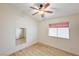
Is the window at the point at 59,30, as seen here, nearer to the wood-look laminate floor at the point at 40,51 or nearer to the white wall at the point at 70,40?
the white wall at the point at 70,40

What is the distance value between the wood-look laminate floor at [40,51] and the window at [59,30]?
215 mm

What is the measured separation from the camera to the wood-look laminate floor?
1332mm

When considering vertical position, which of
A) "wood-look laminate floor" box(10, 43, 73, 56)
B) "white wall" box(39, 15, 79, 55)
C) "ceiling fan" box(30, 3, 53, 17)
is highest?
"ceiling fan" box(30, 3, 53, 17)

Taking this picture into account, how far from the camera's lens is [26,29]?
144 cm

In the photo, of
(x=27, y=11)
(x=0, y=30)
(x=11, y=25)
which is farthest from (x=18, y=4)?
(x=0, y=30)

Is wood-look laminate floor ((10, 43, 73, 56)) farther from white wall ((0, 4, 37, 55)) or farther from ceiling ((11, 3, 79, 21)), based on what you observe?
ceiling ((11, 3, 79, 21))

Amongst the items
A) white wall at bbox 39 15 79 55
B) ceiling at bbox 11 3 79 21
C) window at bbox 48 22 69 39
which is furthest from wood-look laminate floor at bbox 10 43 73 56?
ceiling at bbox 11 3 79 21

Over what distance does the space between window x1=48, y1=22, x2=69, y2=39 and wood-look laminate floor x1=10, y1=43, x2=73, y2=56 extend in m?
0.22

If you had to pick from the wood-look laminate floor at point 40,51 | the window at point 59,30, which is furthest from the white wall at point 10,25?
the window at point 59,30

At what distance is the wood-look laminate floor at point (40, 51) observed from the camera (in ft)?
4.37

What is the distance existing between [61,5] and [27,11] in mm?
498

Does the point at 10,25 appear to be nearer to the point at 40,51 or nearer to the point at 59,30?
the point at 40,51

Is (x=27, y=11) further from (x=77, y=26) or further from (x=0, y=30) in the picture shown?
(x=77, y=26)

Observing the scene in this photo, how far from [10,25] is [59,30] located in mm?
711
